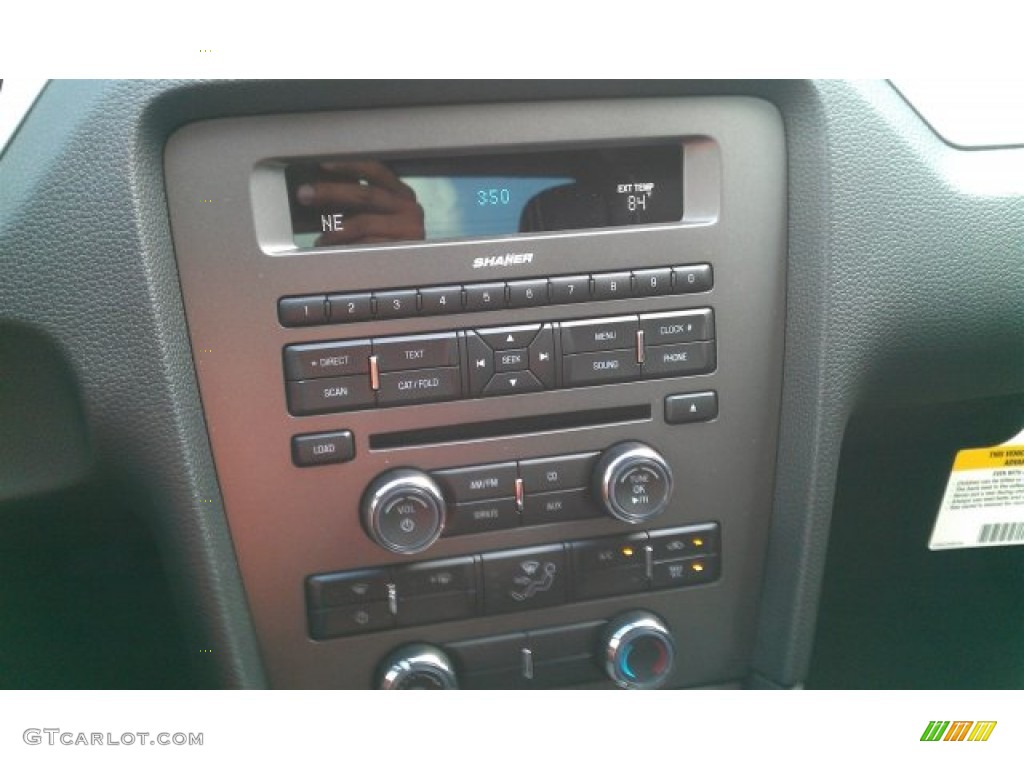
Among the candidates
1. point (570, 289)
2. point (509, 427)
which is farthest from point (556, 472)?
point (570, 289)

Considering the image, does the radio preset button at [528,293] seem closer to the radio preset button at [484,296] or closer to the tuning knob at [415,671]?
the radio preset button at [484,296]

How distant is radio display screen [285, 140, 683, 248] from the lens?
2.35 ft

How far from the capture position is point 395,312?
73 cm

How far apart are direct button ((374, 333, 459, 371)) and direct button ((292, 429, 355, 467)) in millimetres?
72

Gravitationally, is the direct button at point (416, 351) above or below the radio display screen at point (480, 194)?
below

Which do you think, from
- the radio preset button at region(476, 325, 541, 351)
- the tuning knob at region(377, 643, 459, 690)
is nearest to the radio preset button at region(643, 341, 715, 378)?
the radio preset button at region(476, 325, 541, 351)

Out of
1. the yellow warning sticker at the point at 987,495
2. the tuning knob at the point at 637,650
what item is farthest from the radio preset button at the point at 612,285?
the yellow warning sticker at the point at 987,495

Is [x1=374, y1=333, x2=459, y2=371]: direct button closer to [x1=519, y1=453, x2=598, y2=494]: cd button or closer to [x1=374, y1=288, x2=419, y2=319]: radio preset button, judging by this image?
[x1=374, y1=288, x2=419, y2=319]: radio preset button

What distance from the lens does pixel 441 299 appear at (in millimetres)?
733

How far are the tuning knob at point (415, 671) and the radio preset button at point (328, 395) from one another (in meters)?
0.25

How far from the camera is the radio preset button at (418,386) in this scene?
2.42 feet
